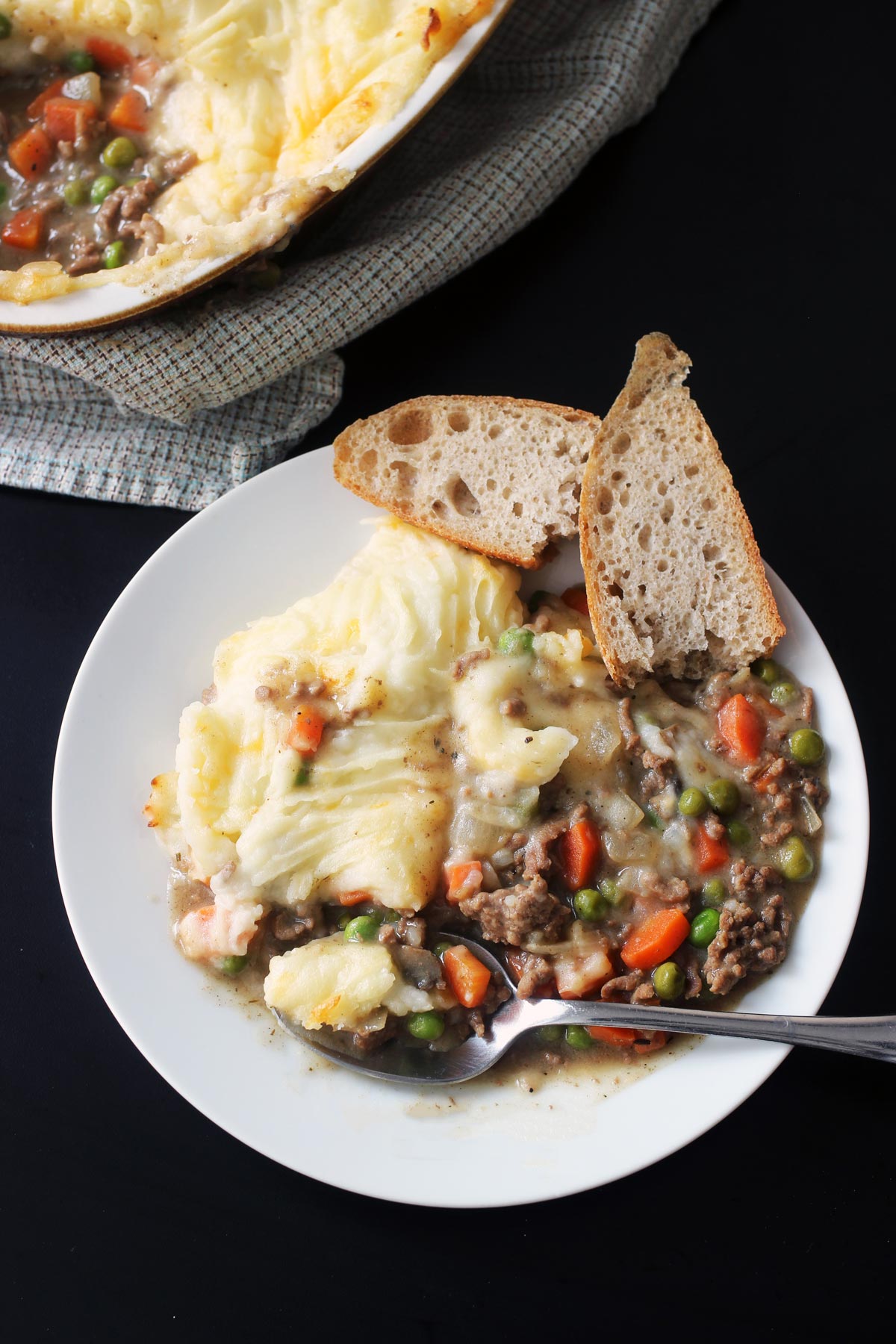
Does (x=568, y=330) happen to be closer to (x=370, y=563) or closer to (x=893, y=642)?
(x=370, y=563)

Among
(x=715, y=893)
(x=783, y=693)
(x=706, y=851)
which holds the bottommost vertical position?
(x=715, y=893)

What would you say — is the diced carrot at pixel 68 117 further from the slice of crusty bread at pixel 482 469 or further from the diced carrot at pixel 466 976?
the diced carrot at pixel 466 976

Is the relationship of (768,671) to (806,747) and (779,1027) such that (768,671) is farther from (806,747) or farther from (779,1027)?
(779,1027)

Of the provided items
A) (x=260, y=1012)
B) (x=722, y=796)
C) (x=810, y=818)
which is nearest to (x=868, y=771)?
(x=810, y=818)

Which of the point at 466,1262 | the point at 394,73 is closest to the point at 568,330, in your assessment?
the point at 394,73

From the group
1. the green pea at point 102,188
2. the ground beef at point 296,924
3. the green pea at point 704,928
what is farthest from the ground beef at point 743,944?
the green pea at point 102,188

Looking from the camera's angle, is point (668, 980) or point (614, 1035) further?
point (614, 1035)
